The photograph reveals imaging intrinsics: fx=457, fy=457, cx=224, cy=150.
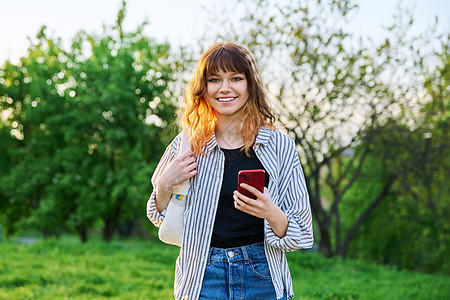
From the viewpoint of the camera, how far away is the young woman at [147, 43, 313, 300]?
2004 millimetres

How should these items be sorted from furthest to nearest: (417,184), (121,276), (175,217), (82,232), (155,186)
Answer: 1. (82,232)
2. (417,184)
3. (121,276)
4. (155,186)
5. (175,217)

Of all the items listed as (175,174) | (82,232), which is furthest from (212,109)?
(82,232)

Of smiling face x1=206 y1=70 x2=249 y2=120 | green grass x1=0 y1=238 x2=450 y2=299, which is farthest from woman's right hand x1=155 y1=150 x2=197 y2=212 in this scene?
green grass x1=0 y1=238 x2=450 y2=299

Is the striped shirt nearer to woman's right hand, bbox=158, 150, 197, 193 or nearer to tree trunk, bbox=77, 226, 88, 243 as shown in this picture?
woman's right hand, bbox=158, 150, 197, 193

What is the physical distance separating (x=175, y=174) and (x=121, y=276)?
4.47m

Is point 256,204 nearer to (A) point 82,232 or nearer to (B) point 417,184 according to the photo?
(B) point 417,184

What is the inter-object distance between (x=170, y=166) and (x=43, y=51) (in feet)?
52.4

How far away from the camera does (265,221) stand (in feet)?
6.52

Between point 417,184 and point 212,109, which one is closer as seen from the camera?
point 212,109

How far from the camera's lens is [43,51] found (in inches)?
643

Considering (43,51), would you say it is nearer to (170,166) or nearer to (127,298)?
(127,298)

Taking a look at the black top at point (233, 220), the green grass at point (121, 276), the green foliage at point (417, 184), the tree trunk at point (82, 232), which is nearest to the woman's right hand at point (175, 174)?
the black top at point (233, 220)

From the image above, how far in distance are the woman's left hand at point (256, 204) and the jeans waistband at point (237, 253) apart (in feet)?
0.66

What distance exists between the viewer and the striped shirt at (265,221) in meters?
2.02
